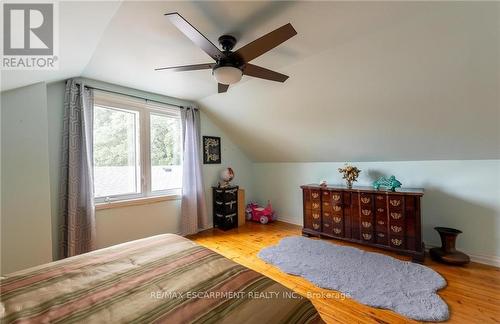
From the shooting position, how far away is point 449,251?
247 centimetres

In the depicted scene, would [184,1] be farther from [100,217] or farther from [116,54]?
[100,217]

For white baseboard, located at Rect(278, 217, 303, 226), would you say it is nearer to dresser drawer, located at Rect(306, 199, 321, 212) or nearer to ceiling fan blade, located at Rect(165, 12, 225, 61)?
dresser drawer, located at Rect(306, 199, 321, 212)

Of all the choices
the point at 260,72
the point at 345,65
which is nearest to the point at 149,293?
the point at 260,72

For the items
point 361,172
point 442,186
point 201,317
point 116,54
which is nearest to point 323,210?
point 361,172

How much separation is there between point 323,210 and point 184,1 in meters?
3.07

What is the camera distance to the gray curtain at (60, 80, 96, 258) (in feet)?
7.86

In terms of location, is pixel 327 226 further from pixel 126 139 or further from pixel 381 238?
pixel 126 139

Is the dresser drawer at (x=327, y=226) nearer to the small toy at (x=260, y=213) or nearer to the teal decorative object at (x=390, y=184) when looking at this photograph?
the teal decorative object at (x=390, y=184)

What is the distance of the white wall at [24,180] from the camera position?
180 cm

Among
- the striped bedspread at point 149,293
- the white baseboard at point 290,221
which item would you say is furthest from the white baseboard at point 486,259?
the striped bedspread at point 149,293

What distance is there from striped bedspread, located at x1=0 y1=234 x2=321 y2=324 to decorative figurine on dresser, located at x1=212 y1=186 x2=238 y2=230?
2463 millimetres

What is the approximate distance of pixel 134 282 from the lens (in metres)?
1.12

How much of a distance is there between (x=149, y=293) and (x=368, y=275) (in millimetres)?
2145

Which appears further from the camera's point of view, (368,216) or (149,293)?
(368,216)
